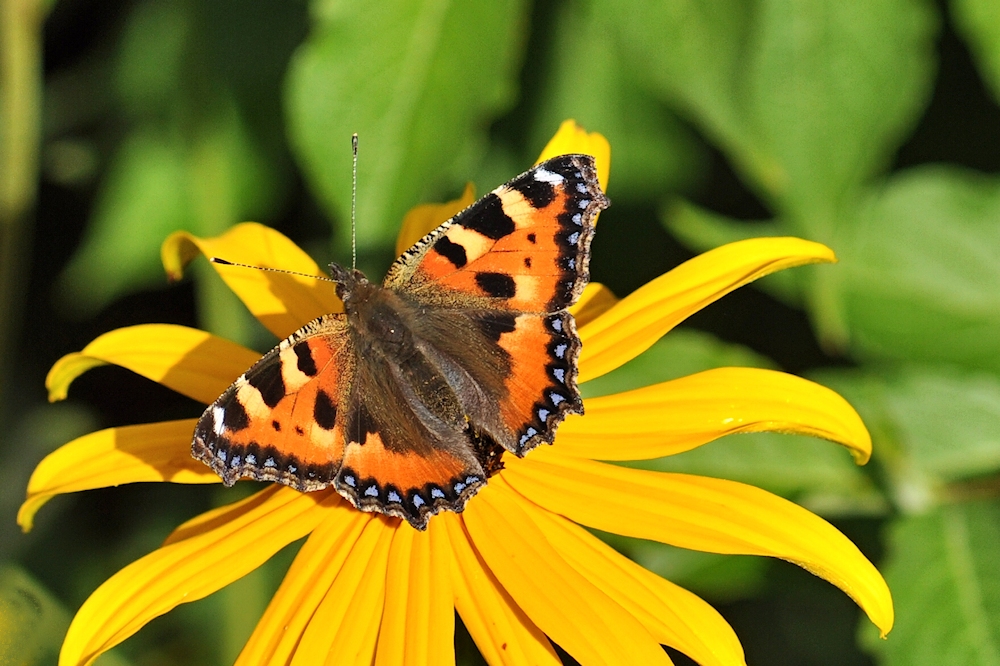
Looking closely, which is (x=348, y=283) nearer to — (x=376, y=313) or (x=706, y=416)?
(x=376, y=313)

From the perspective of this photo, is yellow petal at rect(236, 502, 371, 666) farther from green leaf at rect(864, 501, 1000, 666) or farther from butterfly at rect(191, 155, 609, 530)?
green leaf at rect(864, 501, 1000, 666)

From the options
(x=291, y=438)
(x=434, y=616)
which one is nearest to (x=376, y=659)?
(x=434, y=616)

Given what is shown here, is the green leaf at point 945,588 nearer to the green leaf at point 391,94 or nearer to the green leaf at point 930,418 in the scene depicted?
the green leaf at point 930,418

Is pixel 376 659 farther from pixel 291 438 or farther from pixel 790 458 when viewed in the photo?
pixel 790 458

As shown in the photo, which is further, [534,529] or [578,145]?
[578,145]

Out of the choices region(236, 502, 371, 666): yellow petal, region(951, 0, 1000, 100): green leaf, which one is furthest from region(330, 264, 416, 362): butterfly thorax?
region(951, 0, 1000, 100): green leaf

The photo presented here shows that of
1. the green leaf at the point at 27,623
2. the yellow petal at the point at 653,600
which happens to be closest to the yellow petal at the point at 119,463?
the green leaf at the point at 27,623

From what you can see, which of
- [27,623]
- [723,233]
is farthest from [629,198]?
[27,623]
